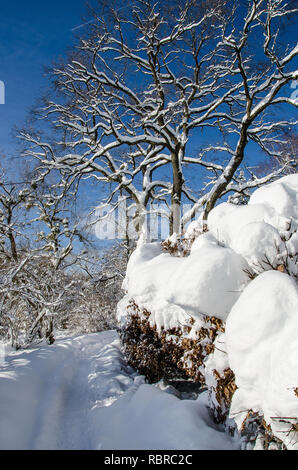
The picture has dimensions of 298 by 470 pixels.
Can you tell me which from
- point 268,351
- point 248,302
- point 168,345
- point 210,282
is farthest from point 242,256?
point 168,345

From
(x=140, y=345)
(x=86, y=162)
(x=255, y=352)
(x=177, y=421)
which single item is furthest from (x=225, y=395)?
(x=86, y=162)

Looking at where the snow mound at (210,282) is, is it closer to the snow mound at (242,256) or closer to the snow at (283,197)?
the snow mound at (242,256)

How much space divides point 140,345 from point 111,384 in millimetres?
789

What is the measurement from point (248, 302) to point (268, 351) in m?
0.34

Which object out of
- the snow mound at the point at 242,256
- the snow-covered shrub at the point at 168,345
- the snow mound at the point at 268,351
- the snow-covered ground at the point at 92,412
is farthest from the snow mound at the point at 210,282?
the snow-covered ground at the point at 92,412

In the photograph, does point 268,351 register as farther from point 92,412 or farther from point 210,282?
point 92,412

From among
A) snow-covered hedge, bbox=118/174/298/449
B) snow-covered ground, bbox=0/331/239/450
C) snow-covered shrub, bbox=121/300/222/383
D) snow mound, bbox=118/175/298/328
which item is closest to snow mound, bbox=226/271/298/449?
snow-covered hedge, bbox=118/174/298/449

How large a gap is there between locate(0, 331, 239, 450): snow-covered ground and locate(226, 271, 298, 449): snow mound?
592mm

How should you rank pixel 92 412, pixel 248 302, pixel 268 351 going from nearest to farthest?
1. pixel 268 351
2. pixel 248 302
3. pixel 92 412

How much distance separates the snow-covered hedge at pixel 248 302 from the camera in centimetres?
178

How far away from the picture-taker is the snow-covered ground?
2.42 metres

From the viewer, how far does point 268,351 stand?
1.84 m
